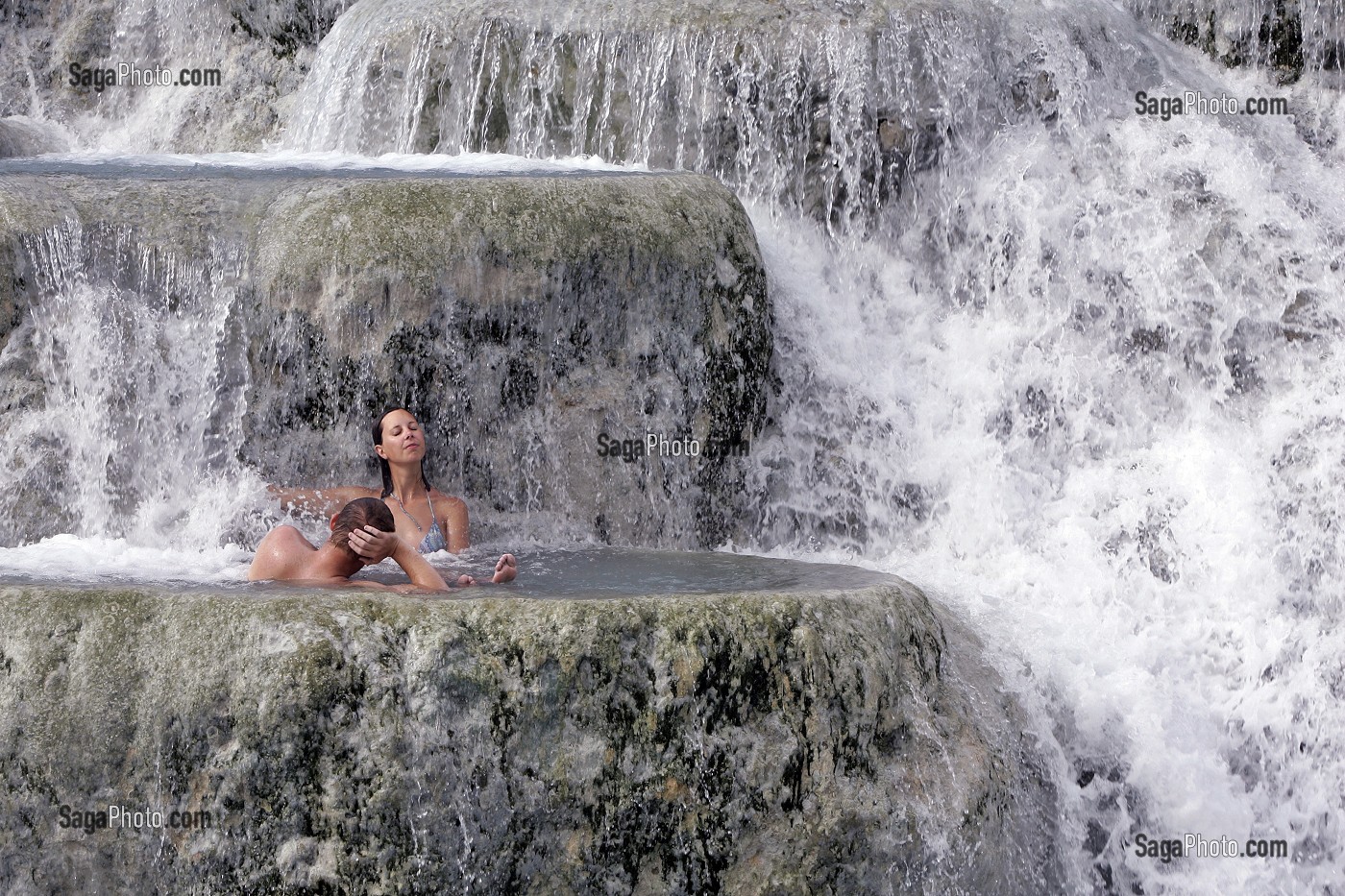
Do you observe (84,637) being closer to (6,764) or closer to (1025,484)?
(6,764)

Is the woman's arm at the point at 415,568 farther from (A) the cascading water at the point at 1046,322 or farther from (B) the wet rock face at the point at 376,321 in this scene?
(A) the cascading water at the point at 1046,322

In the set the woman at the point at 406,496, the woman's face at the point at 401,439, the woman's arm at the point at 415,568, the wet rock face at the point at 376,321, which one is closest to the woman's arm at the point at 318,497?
the woman at the point at 406,496

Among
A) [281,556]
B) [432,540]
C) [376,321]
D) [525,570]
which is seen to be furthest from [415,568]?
[376,321]

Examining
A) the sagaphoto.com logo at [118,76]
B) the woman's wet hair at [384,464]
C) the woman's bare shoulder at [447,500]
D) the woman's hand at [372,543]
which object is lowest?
the woman's bare shoulder at [447,500]

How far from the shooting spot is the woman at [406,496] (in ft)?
23.6

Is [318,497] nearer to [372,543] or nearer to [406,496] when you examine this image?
[406,496]

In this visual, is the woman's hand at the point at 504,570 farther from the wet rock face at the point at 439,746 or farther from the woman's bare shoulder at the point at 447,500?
the woman's bare shoulder at the point at 447,500

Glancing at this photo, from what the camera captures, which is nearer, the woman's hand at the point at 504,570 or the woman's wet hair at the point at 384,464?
the woman's hand at the point at 504,570

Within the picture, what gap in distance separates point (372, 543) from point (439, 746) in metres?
1.12

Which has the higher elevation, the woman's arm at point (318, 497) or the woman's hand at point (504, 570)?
the woman's hand at point (504, 570)

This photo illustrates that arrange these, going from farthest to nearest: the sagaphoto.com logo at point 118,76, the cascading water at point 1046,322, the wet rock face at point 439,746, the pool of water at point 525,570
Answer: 1. the sagaphoto.com logo at point 118,76
2. the cascading water at point 1046,322
3. the pool of water at point 525,570
4. the wet rock face at point 439,746

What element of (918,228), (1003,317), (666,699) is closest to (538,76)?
(918,228)

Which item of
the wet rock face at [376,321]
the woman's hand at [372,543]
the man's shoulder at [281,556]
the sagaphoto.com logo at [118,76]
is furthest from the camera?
the sagaphoto.com logo at [118,76]

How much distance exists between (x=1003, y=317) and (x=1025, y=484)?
1.23 meters
